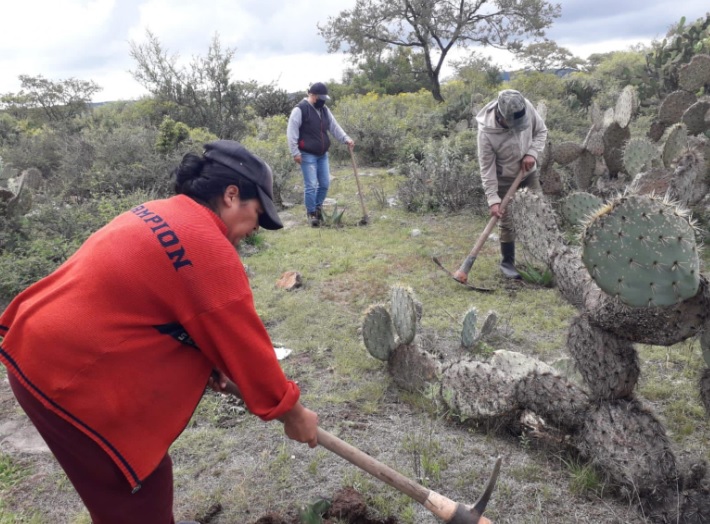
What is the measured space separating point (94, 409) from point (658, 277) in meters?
2.02

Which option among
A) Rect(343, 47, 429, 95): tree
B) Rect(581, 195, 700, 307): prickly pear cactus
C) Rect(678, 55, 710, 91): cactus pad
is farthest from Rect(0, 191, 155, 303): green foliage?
Rect(343, 47, 429, 95): tree

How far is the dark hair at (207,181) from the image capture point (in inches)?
60.7

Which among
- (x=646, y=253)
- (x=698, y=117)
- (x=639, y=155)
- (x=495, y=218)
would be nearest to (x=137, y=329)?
(x=646, y=253)

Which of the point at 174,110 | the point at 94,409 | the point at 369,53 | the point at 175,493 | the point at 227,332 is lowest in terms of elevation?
the point at 175,493

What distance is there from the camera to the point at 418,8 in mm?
17266

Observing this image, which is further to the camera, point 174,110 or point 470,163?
point 174,110

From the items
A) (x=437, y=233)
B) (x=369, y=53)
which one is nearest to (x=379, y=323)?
(x=437, y=233)

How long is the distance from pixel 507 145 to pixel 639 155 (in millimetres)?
1879

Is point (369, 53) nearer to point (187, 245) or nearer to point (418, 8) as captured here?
point (418, 8)

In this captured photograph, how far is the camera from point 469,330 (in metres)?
3.52

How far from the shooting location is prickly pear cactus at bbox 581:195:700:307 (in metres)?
1.98

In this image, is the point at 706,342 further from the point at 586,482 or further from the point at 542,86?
the point at 542,86

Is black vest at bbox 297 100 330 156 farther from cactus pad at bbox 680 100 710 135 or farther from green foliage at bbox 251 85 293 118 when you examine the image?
green foliage at bbox 251 85 293 118

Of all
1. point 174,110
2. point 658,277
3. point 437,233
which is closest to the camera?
point 658,277
